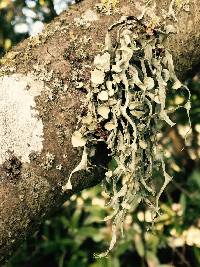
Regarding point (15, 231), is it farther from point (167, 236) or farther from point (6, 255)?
point (167, 236)

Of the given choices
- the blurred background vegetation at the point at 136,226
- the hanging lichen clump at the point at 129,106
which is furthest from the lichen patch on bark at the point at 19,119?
the blurred background vegetation at the point at 136,226

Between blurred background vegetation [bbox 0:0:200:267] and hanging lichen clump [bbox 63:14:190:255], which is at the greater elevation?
hanging lichen clump [bbox 63:14:190:255]

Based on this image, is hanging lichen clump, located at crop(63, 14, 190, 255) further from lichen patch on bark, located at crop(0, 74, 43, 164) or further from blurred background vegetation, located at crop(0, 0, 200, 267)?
blurred background vegetation, located at crop(0, 0, 200, 267)

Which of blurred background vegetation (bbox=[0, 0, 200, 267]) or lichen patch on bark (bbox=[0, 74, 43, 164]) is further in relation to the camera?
blurred background vegetation (bbox=[0, 0, 200, 267])

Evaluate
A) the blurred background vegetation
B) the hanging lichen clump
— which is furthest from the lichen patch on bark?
the blurred background vegetation
